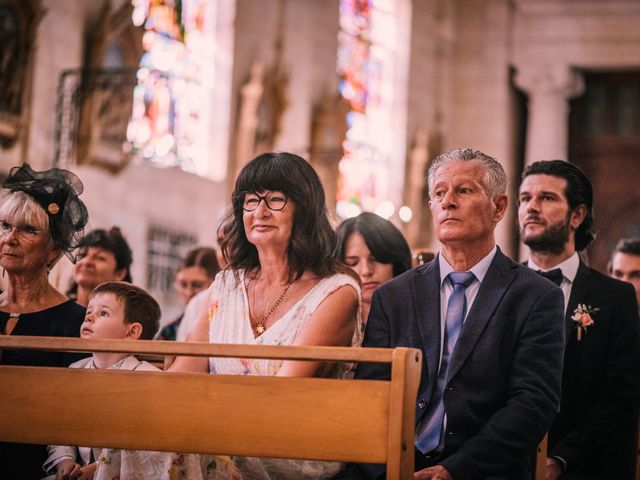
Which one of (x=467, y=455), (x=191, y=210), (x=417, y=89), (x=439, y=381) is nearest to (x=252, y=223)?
(x=439, y=381)

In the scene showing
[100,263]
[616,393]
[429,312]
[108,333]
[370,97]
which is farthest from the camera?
[370,97]

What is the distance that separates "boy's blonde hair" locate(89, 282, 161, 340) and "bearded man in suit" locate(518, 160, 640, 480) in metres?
1.79

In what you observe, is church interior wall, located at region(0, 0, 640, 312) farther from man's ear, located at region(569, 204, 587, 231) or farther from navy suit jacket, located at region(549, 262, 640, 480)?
navy suit jacket, located at region(549, 262, 640, 480)

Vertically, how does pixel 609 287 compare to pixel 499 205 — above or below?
below

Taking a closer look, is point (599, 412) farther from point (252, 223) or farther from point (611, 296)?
point (252, 223)

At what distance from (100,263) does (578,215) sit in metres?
2.70

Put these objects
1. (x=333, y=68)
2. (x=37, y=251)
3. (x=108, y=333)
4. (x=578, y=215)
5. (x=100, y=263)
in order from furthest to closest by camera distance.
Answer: (x=333, y=68)
(x=100, y=263)
(x=578, y=215)
(x=37, y=251)
(x=108, y=333)

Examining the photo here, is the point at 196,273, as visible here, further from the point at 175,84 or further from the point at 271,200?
the point at 175,84

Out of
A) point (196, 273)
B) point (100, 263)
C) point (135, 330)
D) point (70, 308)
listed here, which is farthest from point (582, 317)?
point (196, 273)

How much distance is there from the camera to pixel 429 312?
440 cm

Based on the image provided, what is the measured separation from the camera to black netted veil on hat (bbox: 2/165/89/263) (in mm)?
5113

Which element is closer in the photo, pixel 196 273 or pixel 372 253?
pixel 372 253

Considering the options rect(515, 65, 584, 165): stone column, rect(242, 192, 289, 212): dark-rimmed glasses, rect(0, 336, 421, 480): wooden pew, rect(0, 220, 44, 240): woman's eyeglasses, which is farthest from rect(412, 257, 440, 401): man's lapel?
rect(515, 65, 584, 165): stone column

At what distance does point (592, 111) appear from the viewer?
812 inches
